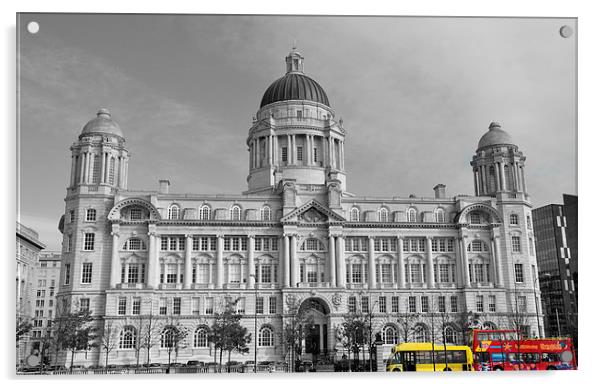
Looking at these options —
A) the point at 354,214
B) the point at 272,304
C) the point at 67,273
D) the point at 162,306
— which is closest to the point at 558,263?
the point at 354,214

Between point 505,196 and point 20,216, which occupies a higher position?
point 505,196

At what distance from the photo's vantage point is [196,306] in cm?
6188

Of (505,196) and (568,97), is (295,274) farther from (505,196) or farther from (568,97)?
(568,97)

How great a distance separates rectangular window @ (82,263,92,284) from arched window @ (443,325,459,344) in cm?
3249

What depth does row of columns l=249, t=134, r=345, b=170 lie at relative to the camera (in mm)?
75438

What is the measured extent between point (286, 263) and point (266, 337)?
23.5 ft

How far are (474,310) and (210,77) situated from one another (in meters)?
39.5

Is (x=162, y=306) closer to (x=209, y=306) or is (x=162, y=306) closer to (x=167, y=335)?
(x=167, y=335)

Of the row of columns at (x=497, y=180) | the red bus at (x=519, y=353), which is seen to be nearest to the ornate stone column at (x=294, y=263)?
the row of columns at (x=497, y=180)

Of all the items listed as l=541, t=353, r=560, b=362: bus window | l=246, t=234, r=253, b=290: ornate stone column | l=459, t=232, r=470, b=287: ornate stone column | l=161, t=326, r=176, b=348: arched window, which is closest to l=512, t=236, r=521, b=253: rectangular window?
l=459, t=232, r=470, b=287: ornate stone column

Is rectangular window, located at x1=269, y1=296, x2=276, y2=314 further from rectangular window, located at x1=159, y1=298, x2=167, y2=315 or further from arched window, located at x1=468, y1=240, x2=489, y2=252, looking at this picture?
arched window, located at x1=468, y1=240, x2=489, y2=252

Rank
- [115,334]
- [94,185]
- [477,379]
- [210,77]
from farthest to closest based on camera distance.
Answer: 1. [94,185]
2. [115,334]
3. [210,77]
4. [477,379]

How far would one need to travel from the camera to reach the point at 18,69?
3064cm
